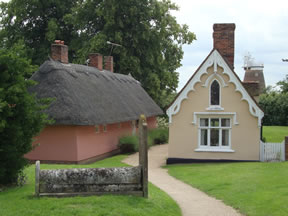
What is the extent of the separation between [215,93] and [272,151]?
4119 mm

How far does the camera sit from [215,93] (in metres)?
19.4

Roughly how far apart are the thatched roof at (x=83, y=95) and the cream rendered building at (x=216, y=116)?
4.52 metres

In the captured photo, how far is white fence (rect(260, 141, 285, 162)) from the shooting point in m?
18.5

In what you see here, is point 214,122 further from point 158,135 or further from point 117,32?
point 117,32

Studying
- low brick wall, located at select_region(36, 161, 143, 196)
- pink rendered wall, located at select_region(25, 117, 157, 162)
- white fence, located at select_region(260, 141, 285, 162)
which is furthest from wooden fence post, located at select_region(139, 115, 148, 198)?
white fence, located at select_region(260, 141, 285, 162)

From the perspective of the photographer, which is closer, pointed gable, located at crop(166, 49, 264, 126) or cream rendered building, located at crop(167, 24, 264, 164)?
pointed gable, located at crop(166, 49, 264, 126)

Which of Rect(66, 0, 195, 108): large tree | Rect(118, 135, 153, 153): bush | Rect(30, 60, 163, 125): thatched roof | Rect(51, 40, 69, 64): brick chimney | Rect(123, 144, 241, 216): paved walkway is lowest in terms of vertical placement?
Rect(123, 144, 241, 216): paved walkway

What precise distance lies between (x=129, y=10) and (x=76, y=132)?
17.1 m

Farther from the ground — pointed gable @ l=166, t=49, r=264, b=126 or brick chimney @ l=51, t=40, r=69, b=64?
brick chimney @ l=51, t=40, r=69, b=64

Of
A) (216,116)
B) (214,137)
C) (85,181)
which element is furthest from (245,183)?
(216,116)

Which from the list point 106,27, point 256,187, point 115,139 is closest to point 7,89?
point 256,187

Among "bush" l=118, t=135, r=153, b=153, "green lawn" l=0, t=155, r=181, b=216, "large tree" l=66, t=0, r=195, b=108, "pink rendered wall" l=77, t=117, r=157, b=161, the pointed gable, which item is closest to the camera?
"green lawn" l=0, t=155, r=181, b=216

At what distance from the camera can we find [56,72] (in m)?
21.3

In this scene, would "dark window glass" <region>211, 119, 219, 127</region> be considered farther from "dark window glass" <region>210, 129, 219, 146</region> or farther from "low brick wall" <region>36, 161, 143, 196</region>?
"low brick wall" <region>36, 161, 143, 196</region>
